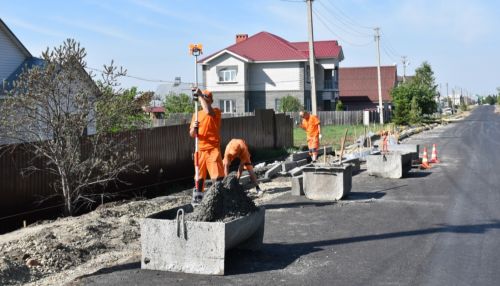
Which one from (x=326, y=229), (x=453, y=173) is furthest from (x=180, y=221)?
(x=453, y=173)

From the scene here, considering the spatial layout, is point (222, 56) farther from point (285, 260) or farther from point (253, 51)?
point (285, 260)

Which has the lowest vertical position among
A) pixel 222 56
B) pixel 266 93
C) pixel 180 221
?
pixel 180 221

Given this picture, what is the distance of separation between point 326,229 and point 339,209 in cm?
180

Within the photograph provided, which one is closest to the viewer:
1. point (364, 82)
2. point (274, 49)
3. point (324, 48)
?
point (274, 49)

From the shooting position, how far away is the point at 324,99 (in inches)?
2175

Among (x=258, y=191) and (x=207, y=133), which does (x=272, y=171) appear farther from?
(x=207, y=133)

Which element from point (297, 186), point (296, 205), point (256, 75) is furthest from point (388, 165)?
point (256, 75)

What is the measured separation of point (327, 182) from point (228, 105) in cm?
3799

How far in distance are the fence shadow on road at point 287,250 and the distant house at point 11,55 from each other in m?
16.7

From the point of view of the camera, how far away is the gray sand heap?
7.19 meters

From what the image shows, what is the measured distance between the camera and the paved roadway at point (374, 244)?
6578 mm

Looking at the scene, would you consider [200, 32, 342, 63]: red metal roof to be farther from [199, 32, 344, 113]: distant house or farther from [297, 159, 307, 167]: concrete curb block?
[297, 159, 307, 167]: concrete curb block

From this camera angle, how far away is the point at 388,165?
15.4 m

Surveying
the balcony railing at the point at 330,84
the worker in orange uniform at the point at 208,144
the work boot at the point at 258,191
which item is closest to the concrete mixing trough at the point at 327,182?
the work boot at the point at 258,191
